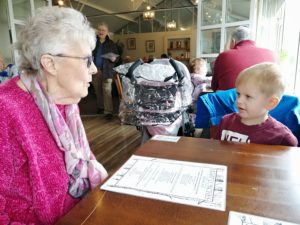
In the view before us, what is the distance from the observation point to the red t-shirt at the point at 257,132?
1.14 m

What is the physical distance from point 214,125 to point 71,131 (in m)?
0.98

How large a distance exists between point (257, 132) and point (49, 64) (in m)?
1.02

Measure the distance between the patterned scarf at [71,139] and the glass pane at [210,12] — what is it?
3.62 metres

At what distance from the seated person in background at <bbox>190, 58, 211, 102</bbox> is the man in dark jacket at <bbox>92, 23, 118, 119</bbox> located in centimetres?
189

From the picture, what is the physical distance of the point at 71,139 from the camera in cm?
90

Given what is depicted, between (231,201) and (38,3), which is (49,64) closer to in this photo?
(231,201)

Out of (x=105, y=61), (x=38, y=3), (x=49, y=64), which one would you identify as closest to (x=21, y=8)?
(x=38, y=3)

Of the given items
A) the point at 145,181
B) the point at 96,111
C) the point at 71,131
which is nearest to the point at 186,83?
the point at 71,131

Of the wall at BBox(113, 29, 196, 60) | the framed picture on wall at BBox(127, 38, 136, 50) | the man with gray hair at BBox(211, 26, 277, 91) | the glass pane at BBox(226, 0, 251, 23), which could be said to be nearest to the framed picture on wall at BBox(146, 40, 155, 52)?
the wall at BBox(113, 29, 196, 60)

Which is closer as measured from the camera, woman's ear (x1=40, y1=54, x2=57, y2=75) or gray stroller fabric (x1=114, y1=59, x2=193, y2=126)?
woman's ear (x1=40, y1=54, x2=57, y2=75)

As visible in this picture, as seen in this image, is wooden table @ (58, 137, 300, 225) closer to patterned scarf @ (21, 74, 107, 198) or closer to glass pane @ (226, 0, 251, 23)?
patterned scarf @ (21, 74, 107, 198)

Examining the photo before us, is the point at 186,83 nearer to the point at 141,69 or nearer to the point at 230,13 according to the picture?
the point at 141,69

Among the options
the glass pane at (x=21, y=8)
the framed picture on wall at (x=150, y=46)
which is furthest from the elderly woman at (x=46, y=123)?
the framed picture on wall at (x=150, y=46)

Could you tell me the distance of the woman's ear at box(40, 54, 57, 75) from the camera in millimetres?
841
